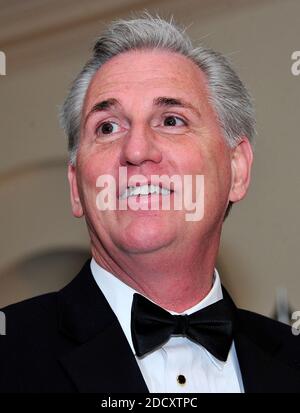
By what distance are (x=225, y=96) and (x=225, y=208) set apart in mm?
230

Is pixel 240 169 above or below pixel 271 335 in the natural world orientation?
above

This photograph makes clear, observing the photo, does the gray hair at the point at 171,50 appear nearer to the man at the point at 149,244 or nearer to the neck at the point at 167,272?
the man at the point at 149,244

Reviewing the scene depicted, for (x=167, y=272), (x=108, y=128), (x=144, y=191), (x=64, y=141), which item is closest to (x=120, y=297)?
(x=167, y=272)

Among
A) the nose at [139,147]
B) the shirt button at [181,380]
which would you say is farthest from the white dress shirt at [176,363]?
the nose at [139,147]

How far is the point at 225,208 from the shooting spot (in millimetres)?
1750

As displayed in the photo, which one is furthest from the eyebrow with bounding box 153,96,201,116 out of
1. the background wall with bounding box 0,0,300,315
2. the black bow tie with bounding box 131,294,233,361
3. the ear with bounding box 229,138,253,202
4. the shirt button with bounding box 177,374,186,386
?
the background wall with bounding box 0,0,300,315

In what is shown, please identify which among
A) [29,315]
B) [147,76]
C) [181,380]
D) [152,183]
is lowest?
[181,380]

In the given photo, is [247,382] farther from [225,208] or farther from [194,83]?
[194,83]

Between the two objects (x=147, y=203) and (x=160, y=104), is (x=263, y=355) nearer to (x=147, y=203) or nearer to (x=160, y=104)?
(x=147, y=203)

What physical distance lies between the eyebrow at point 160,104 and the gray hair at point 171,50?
0.07 m

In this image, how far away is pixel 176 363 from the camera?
158 cm

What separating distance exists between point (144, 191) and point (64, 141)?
1.50 metres

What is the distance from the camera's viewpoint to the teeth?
1587 mm

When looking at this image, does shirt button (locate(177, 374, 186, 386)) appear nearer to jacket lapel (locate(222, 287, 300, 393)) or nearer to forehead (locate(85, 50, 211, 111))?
jacket lapel (locate(222, 287, 300, 393))
